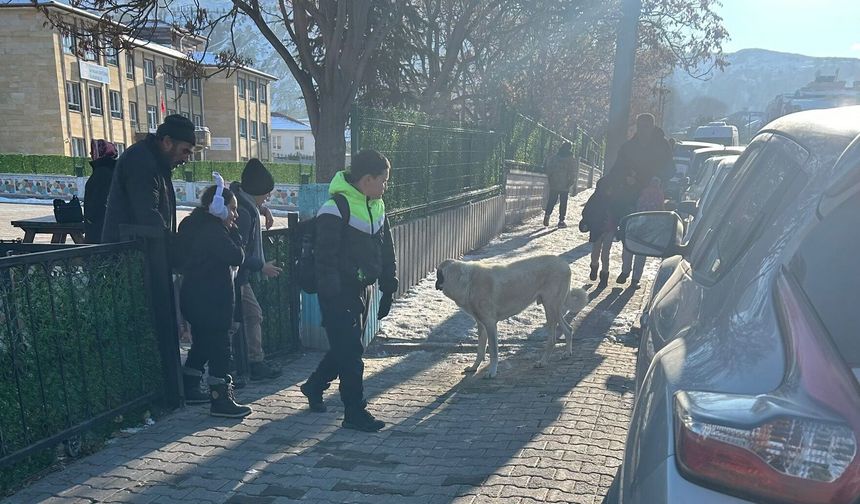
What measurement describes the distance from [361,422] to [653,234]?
2.40m

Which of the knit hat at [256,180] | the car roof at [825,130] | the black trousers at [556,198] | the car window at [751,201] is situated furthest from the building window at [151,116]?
the car roof at [825,130]

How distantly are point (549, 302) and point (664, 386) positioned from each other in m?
4.36

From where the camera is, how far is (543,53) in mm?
21484

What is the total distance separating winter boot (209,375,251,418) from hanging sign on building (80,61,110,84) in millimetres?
45962

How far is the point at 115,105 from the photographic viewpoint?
46969 millimetres

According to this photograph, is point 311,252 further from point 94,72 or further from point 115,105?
point 115,105

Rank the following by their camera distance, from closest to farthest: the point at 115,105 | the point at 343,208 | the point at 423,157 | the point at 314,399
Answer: the point at 343,208 < the point at 314,399 < the point at 423,157 < the point at 115,105

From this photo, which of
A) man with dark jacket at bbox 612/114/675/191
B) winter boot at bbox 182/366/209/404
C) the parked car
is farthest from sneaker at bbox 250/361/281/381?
man with dark jacket at bbox 612/114/675/191

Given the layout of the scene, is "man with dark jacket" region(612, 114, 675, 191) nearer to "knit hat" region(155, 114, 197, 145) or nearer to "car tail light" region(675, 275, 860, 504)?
"knit hat" region(155, 114, 197, 145)

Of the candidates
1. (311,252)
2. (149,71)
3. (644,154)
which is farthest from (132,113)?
(311,252)

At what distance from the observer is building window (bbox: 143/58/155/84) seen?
50.1 m

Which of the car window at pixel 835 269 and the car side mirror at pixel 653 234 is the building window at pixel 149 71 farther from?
the car window at pixel 835 269

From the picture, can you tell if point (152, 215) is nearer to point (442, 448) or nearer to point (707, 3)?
point (442, 448)

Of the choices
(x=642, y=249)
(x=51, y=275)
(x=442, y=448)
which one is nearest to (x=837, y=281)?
(x=642, y=249)
